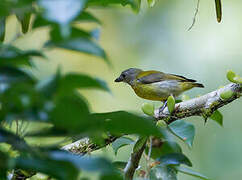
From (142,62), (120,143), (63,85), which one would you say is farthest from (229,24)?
(63,85)

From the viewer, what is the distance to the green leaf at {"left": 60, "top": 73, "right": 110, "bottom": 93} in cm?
71

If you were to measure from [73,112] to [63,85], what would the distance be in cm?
6

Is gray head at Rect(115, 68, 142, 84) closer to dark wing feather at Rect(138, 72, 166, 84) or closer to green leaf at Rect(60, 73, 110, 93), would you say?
dark wing feather at Rect(138, 72, 166, 84)

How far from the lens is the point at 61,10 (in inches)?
26.8

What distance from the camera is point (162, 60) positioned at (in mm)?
5621

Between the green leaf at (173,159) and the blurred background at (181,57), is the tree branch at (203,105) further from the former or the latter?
the blurred background at (181,57)

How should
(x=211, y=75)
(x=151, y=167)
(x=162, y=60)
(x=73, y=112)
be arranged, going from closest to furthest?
(x=73, y=112), (x=151, y=167), (x=211, y=75), (x=162, y=60)

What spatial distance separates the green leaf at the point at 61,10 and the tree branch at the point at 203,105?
1209 mm

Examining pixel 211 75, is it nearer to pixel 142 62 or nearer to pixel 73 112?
pixel 142 62

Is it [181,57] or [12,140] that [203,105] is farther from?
[181,57]

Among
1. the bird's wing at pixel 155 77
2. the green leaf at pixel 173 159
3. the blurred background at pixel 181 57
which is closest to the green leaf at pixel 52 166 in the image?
the green leaf at pixel 173 159

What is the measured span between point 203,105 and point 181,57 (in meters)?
3.52

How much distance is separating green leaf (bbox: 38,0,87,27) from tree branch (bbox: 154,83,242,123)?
1.21 meters

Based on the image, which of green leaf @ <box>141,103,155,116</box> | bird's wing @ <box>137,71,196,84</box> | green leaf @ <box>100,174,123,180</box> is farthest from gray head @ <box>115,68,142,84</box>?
green leaf @ <box>100,174,123,180</box>
